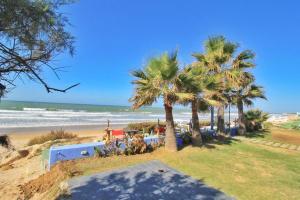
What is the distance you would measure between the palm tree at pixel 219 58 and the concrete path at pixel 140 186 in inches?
341

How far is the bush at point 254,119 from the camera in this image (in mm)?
21844

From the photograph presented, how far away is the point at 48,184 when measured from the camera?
7840mm

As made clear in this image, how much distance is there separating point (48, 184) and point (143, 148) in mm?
4202

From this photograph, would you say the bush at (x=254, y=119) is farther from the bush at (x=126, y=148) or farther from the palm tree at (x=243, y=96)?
the bush at (x=126, y=148)

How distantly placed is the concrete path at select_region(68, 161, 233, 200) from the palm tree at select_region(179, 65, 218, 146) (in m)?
4.22

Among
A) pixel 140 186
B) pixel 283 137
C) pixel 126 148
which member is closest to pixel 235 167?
pixel 140 186

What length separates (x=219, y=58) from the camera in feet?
52.1

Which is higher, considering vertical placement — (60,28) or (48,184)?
(60,28)

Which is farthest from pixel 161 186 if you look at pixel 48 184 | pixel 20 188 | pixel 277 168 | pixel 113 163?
pixel 277 168

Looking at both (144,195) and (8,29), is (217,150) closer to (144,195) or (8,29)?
(144,195)

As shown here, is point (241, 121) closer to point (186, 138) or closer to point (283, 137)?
point (283, 137)

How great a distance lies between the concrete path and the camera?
6672mm

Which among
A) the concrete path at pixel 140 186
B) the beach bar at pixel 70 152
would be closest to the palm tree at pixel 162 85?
the beach bar at pixel 70 152

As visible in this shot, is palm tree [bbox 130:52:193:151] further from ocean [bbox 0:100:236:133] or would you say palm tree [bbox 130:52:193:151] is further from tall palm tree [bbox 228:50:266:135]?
tall palm tree [bbox 228:50:266:135]
